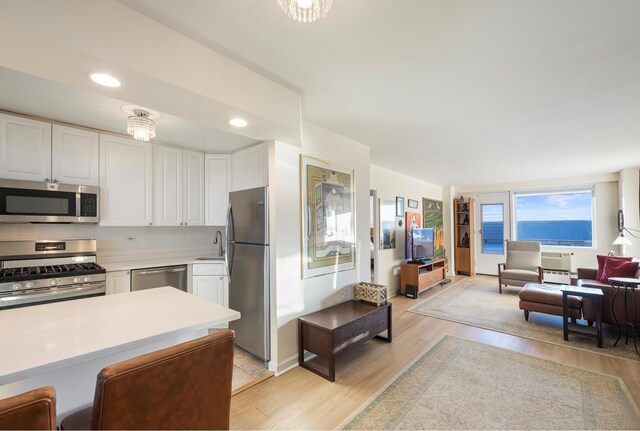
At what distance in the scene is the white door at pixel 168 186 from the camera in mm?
3217

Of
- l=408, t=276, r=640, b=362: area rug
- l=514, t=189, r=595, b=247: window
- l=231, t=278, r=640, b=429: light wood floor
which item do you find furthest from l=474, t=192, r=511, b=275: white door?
l=231, t=278, r=640, b=429: light wood floor

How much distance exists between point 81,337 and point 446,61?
2448mm

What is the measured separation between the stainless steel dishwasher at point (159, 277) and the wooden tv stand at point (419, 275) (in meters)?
3.76

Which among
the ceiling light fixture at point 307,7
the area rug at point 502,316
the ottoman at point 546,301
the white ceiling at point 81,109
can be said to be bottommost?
the area rug at point 502,316

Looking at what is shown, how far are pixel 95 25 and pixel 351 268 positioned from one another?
2.89 meters

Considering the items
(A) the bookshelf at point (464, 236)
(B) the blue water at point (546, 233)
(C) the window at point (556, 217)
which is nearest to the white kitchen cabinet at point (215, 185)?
(A) the bookshelf at point (464, 236)

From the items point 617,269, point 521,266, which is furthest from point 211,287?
point 521,266

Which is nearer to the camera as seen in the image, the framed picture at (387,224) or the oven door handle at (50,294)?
the oven door handle at (50,294)

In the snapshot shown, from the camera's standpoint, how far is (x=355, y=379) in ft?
8.00

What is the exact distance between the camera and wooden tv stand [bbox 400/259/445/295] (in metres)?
5.14

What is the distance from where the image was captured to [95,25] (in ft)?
4.03

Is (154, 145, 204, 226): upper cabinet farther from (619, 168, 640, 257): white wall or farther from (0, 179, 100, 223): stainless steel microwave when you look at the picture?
(619, 168, 640, 257): white wall

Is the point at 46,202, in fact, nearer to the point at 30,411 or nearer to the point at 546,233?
the point at 30,411

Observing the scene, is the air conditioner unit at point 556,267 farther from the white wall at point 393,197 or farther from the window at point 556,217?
the white wall at point 393,197
